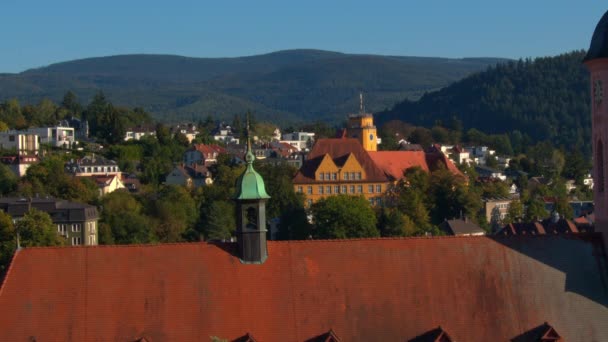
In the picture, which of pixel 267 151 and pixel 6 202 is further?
pixel 267 151

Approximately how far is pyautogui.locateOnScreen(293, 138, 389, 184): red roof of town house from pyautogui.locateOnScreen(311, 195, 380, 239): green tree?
74.6 ft

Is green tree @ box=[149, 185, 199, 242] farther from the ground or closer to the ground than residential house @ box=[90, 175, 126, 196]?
closer to the ground

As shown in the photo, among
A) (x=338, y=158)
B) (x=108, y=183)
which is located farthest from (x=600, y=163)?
(x=108, y=183)

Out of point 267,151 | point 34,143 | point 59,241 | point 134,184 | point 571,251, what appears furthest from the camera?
point 267,151

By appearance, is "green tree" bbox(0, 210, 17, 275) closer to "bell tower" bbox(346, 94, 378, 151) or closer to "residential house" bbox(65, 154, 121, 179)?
"residential house" bbox(65, 154, 121, 179)

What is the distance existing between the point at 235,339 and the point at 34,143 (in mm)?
131923

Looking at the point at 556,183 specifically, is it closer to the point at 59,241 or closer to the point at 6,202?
the point at 6,202

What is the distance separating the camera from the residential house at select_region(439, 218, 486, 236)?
107 metres

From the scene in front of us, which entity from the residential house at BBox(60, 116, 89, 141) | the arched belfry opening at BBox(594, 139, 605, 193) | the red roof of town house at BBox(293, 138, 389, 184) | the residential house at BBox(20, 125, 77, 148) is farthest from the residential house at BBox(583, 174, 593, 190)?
the arched belfry opening at BBox(594, 139, 605, 193)

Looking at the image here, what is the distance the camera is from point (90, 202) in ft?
381

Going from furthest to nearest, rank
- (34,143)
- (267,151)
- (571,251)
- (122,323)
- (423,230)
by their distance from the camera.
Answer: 1. (267,151)
2. (34,143)
3. (423,230)
4. (571,251)
5. (122,323)

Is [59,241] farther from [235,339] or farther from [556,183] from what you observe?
[556,183]

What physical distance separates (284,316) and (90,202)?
86.2 m

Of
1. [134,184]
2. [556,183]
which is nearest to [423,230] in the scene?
[134,184]
